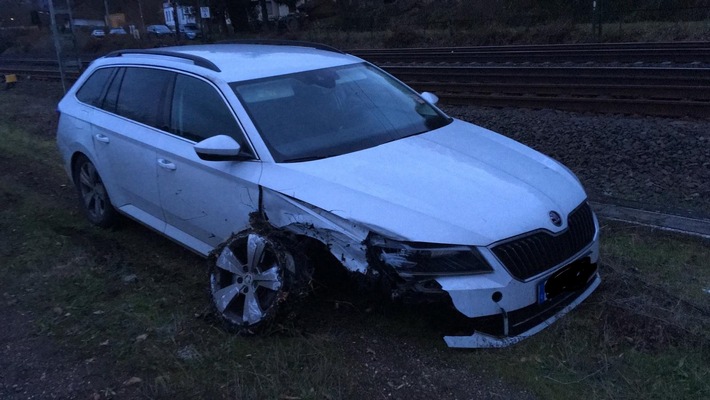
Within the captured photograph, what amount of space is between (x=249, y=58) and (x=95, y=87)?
1878 millimetres

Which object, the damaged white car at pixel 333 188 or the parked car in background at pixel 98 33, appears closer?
the damaged white car at pixel 333 188

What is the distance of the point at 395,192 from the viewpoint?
13.1 feet

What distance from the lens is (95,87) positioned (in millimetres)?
6438

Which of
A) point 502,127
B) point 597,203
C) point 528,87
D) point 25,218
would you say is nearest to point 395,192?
point 597,203

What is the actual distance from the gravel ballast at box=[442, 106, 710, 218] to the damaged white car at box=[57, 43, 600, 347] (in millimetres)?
2710

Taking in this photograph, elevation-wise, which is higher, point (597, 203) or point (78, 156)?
point (78, 156)

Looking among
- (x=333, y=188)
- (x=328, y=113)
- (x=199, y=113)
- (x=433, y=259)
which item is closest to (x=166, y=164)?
(x=199, y=113)

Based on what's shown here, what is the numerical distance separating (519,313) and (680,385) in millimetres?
856

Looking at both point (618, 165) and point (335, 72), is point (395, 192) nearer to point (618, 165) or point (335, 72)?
point (335, 72)

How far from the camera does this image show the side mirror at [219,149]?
4.42 m

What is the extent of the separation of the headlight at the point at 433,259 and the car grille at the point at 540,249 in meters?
0.13

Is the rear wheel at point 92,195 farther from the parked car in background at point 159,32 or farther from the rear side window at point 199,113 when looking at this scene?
the parked car in background at point 159,32

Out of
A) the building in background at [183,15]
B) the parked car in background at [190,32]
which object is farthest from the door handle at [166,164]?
the parked car in background at [190,32]

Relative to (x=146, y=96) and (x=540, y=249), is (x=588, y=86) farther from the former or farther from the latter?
(x=540, y=249)
